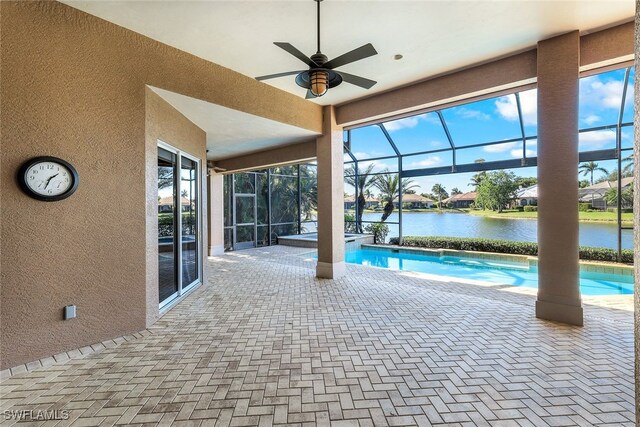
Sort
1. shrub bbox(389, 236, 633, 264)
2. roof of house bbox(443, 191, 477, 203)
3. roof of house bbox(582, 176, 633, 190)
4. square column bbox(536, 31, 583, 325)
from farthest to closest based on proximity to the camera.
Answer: roof of house bbox(443, 191, 477, 203), shrub bbox(389, 236, 633, 264), roof of house bbox(582, 176, 633, 190), square column bbox(536, 31, 583, 325)

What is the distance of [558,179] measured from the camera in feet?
11.5

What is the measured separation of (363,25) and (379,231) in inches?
345

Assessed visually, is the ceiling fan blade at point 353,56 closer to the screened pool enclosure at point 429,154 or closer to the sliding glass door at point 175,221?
the sliding glass door at point 175,221

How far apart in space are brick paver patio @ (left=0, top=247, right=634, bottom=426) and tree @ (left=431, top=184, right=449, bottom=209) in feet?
25.6

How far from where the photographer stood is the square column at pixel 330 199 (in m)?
5.87

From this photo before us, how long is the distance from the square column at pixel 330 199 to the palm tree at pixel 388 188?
5.61 m

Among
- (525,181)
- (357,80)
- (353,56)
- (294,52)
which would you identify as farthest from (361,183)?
(294,52)

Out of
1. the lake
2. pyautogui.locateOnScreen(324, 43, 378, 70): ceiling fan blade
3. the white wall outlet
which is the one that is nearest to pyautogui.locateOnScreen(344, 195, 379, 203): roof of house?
the lake

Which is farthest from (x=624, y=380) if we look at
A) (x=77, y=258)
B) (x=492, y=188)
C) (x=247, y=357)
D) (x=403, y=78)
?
(x=492, y=188)

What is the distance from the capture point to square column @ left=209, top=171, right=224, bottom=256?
29.9ft

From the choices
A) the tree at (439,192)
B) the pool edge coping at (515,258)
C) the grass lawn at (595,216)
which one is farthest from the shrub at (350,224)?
the grass lawn at (595,216)

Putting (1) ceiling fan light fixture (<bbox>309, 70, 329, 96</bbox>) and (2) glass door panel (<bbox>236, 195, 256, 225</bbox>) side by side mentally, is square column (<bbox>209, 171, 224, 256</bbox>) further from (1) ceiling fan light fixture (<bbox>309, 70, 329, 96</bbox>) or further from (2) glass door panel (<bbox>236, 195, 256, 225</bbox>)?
(1) ceiling fan light fixture (<bbox>309, 70, 329, 96</bbox>)

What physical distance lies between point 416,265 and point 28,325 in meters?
8.04

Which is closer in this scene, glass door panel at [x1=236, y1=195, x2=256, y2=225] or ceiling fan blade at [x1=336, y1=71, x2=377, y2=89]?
ceiling fan blade at [x1=336, y1=71, x2=377, y2=89]
